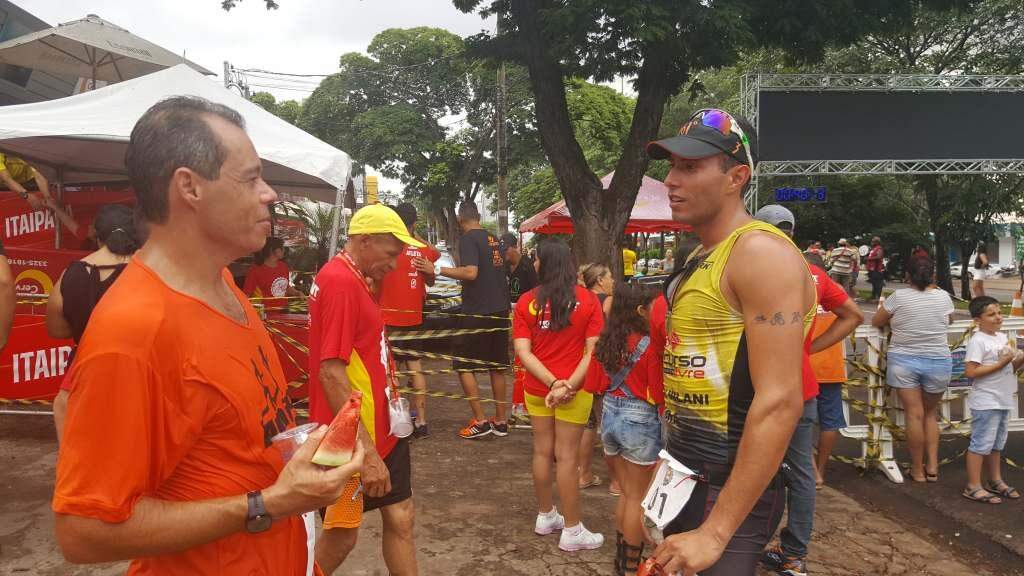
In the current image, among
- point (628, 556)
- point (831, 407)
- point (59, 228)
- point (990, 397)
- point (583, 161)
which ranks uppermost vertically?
point (583, 161)

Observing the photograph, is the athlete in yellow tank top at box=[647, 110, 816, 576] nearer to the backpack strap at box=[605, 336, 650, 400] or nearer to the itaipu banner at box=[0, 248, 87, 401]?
the backpack strap at box=[605, 336, 650, 400]

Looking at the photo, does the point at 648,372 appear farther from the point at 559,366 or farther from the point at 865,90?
the point at 865,90

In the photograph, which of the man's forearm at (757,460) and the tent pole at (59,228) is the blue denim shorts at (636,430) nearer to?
the man's forearm at (757,460)

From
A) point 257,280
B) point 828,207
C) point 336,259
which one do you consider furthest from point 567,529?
point 828,207

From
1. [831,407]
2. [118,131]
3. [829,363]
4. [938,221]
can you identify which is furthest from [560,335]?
[938,221]

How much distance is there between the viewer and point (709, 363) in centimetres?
204

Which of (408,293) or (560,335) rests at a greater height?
(408,293)

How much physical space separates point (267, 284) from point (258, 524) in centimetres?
643

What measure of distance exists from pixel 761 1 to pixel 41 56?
9325mm

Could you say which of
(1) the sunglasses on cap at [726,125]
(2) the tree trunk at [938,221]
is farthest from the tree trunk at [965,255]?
(1) the sunglasses on cap at [726,125]

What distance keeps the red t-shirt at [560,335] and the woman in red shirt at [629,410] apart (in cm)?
22

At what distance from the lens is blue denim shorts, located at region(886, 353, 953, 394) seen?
5609 mm

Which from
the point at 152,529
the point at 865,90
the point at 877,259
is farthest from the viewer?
the point at 877,259

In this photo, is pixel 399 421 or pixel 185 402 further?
pixel 399 421
